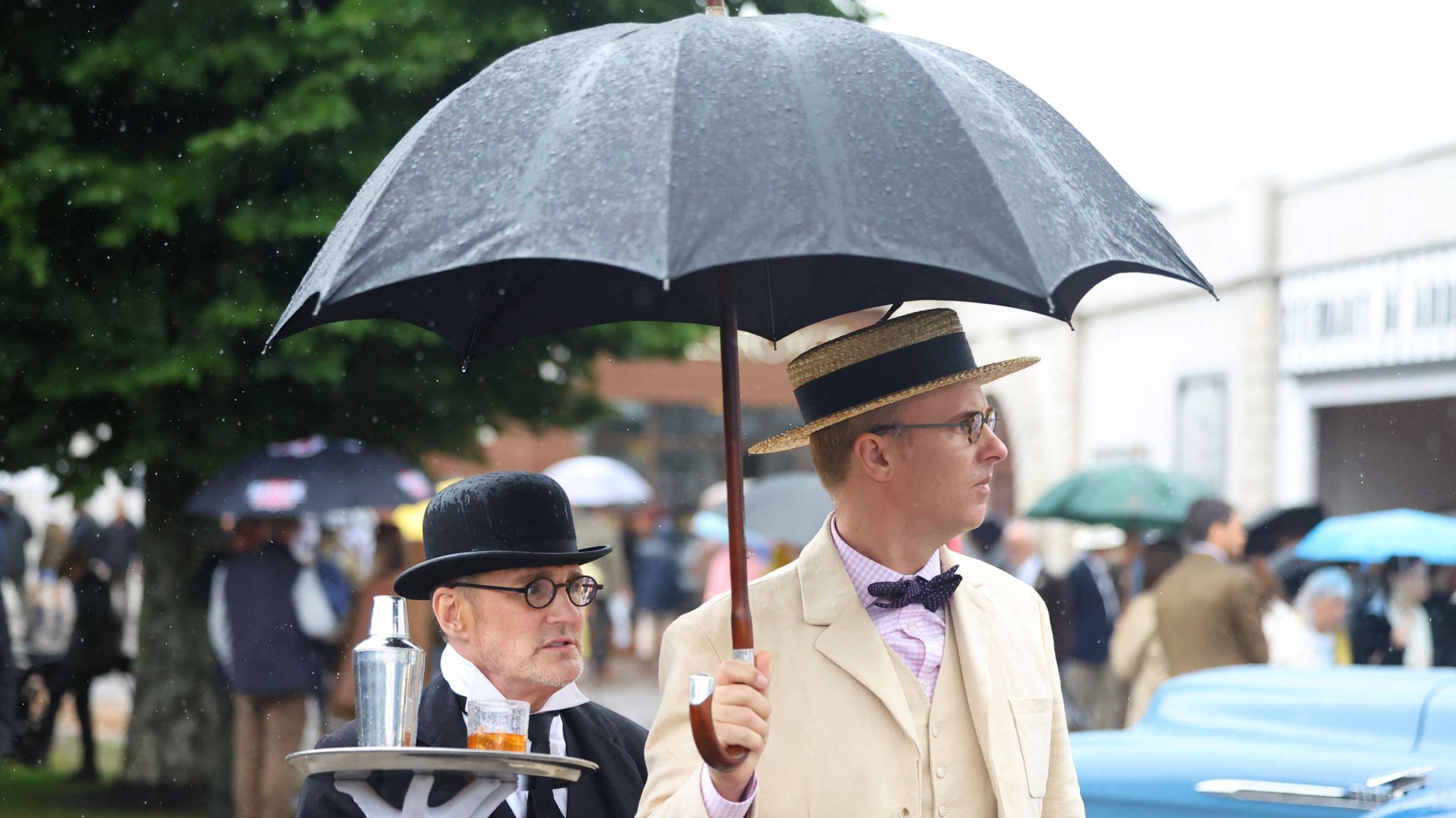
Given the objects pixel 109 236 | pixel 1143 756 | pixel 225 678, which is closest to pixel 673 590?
pixel 225 678

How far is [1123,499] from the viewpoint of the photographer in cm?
1391

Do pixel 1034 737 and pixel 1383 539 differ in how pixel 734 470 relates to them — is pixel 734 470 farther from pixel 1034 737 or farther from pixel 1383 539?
pixel 1383 539

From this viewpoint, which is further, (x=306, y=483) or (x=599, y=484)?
(x=599, y=484)

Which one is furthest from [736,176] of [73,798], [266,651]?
[73,798]

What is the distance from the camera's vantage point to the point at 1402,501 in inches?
870

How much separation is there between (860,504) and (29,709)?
11730mm

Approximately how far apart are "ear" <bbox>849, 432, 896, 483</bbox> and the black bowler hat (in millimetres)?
697

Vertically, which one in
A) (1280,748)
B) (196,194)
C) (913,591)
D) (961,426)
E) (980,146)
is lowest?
(1280,748)

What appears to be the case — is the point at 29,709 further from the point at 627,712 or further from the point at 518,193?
the point at 518,193

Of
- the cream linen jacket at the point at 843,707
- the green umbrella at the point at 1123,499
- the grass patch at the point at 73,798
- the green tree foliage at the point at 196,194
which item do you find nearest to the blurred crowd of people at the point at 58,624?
the grass patch at the point at 73,798

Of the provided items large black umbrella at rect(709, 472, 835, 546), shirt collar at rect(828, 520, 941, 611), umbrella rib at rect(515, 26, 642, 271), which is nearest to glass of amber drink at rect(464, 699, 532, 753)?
shirt collar at rect(828, 520, 941, 611)

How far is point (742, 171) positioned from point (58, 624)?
24.7 metres

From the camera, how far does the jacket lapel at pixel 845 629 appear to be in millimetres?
2801

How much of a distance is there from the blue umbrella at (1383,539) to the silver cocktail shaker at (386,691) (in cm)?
963
